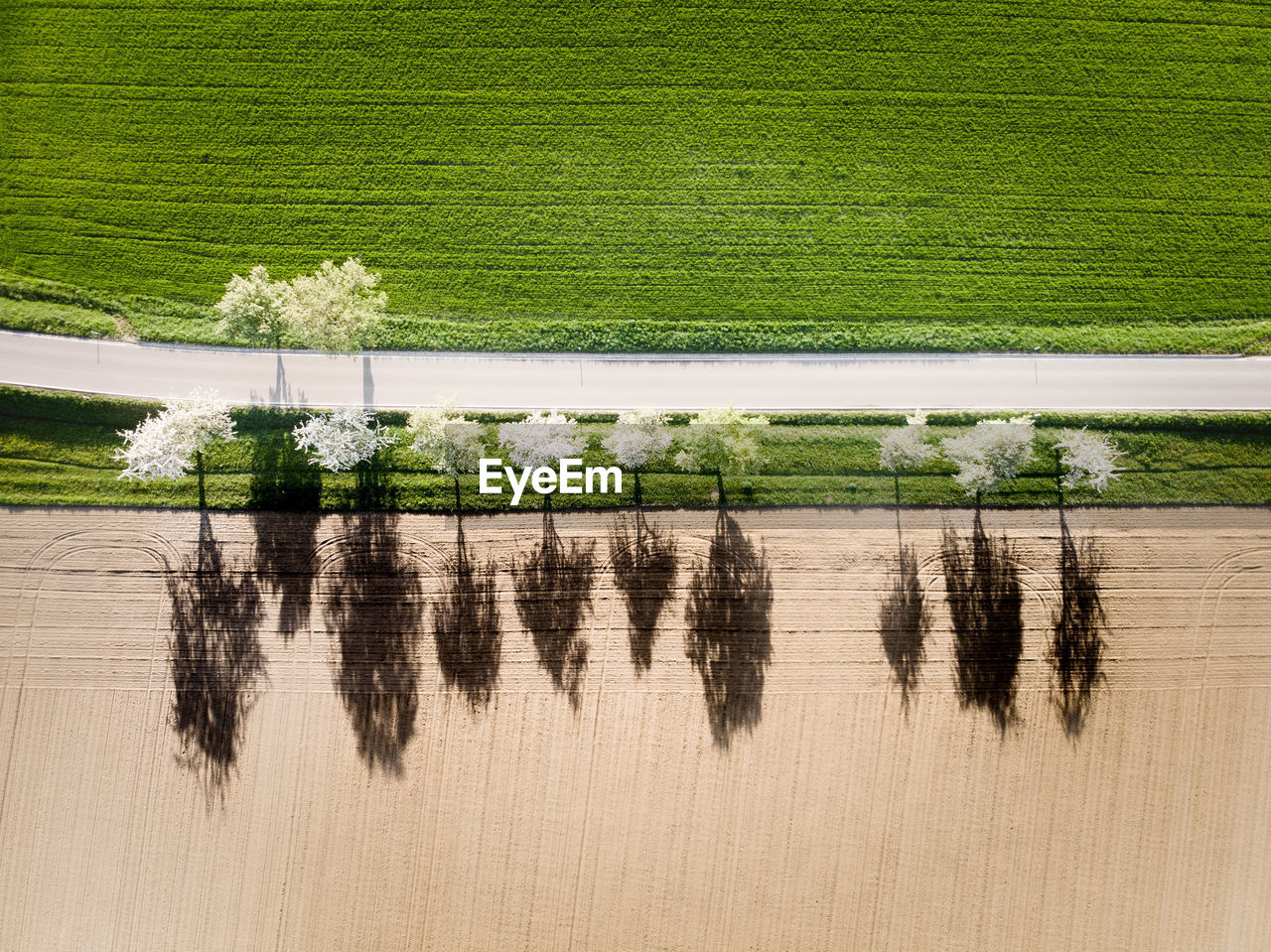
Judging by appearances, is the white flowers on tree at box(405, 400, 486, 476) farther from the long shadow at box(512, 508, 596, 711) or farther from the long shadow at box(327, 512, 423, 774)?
the long shadow at box(512, 508, 596, 711)

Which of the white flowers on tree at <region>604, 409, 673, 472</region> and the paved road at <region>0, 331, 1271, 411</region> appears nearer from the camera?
the white flowers on tree at <region>604, 409, 673, 472</region>

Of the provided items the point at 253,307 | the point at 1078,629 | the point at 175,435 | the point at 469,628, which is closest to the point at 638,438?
the point at 469,628

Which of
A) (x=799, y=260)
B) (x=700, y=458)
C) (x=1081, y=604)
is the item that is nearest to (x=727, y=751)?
(x=700, y=458)

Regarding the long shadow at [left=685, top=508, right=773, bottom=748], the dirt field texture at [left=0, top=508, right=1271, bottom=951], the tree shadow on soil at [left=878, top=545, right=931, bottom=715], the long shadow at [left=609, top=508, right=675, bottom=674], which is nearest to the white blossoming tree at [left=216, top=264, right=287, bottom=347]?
the dirt field texture at [left=0, top=508, right=1271, bottom=951]

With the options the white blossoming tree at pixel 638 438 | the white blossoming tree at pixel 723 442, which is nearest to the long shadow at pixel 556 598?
the white blossoming tree at pixel 638 438

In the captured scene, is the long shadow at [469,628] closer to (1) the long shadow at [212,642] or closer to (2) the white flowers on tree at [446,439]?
(2) the white flowers on tree at [446,439]

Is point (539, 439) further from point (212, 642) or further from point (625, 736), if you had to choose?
point (212, 642)
